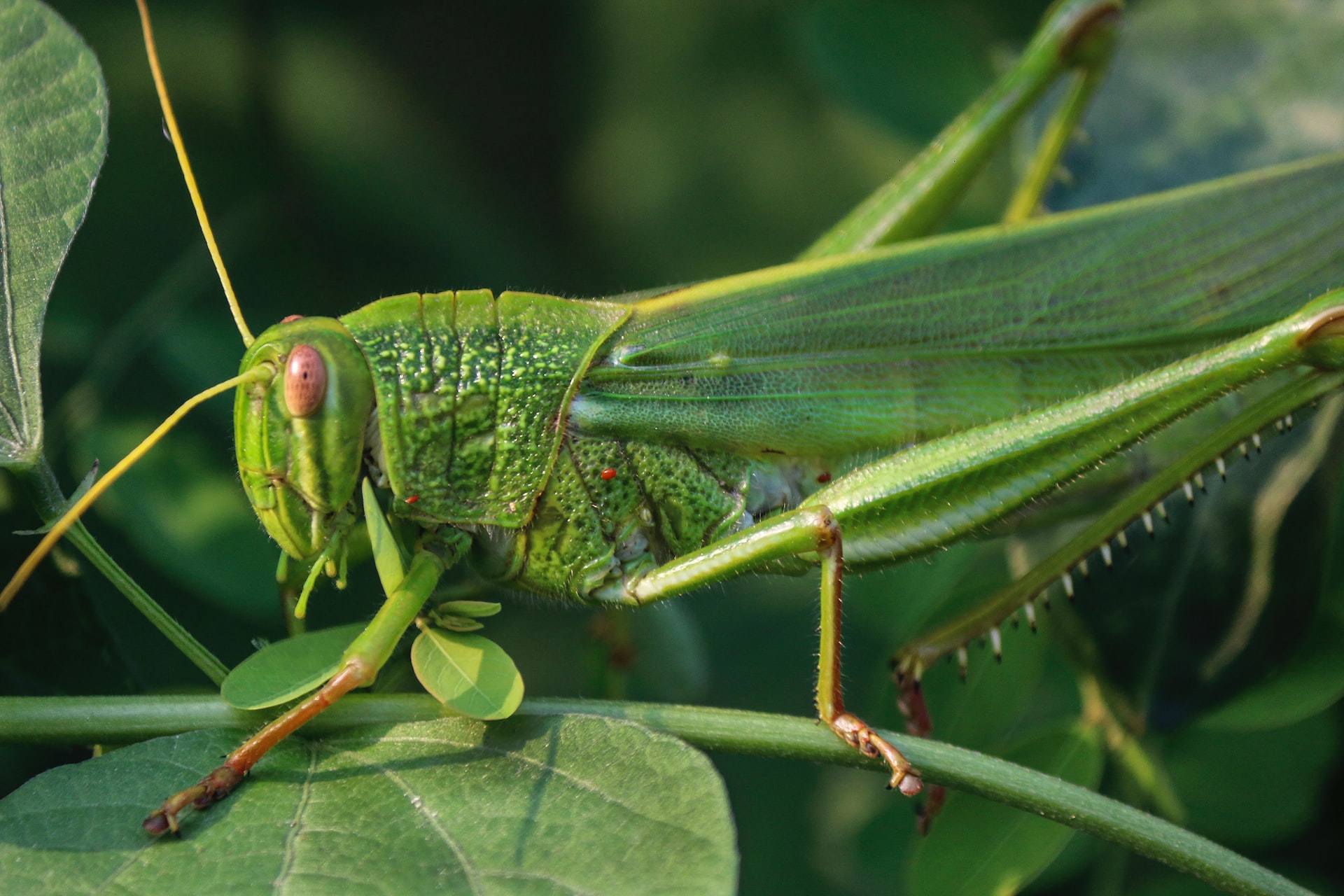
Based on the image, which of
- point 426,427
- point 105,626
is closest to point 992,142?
point 426,427

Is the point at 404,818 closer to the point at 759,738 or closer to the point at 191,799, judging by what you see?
the point at 191,799

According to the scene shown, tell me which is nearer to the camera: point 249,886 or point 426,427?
point 249,886

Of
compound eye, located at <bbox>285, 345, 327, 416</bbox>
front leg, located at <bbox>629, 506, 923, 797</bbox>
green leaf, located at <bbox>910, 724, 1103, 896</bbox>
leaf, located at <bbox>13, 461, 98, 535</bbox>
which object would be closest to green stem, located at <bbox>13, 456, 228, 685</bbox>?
leaf, located at <bbox>13, 461, 98, 535</bbox>

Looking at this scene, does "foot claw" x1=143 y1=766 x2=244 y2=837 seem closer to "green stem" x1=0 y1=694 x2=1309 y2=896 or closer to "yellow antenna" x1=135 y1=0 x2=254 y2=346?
"green stem" x1=0 y1=694 x2=1309 y2=896

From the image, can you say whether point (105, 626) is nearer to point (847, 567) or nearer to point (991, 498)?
point (847, 567)

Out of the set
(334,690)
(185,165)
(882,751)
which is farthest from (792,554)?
(185,165)

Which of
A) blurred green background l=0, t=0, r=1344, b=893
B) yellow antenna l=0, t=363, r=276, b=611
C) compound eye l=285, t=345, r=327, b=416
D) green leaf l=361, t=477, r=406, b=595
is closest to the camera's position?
yellow antenna l=0, t=363, r=276, b=611

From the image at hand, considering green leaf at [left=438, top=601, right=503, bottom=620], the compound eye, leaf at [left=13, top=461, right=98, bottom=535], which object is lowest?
green leaf at [left=438, top=601, right=503, bottom=620]
